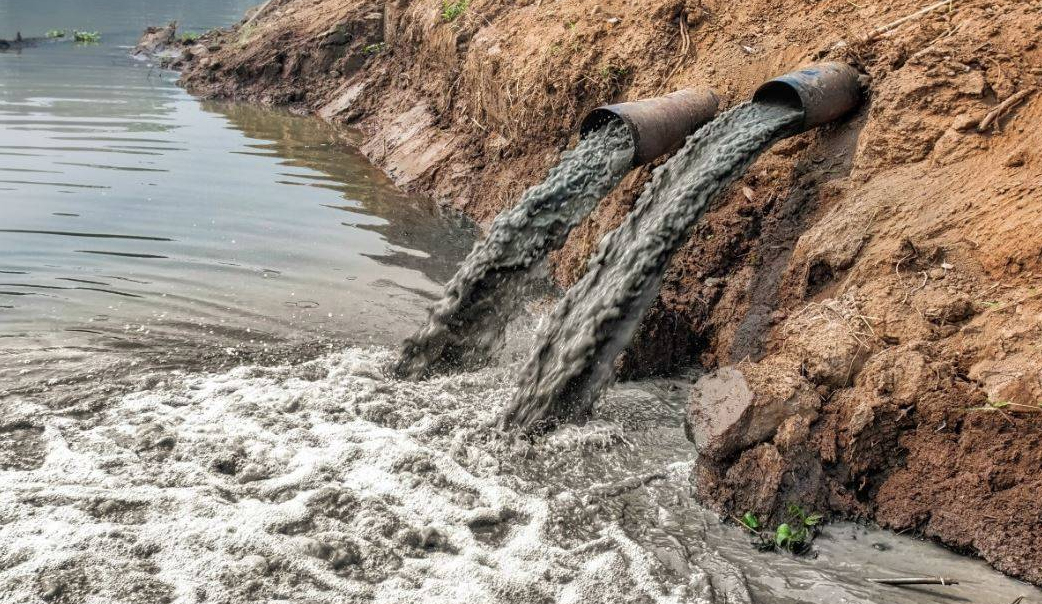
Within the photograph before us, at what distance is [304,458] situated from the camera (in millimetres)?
4121

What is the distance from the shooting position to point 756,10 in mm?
6223

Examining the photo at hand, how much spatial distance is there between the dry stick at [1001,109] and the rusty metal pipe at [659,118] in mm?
1731

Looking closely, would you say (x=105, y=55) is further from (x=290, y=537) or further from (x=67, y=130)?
(x=290, y=537)

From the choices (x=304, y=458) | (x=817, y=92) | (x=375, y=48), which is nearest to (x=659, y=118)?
(x=817, y=92)

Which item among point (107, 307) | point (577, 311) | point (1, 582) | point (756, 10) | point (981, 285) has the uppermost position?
point (756, 10)

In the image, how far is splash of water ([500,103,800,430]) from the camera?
178 inches

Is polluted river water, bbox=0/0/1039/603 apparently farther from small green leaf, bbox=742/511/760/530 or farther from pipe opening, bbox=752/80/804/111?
pipe opening, bbox=752/80/804/111

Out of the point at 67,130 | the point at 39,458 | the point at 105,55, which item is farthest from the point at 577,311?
the point at 105,55

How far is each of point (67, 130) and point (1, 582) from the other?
9.76 metres

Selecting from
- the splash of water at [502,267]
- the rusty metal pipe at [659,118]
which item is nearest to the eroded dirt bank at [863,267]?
the rusty metal pipe at [659,118]

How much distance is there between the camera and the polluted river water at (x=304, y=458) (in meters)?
3.35

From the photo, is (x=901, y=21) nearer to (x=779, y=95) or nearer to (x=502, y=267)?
(x=779, y=95)

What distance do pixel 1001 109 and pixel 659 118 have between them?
189 cm

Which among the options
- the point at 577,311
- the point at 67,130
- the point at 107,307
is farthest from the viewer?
the point at 67,130
